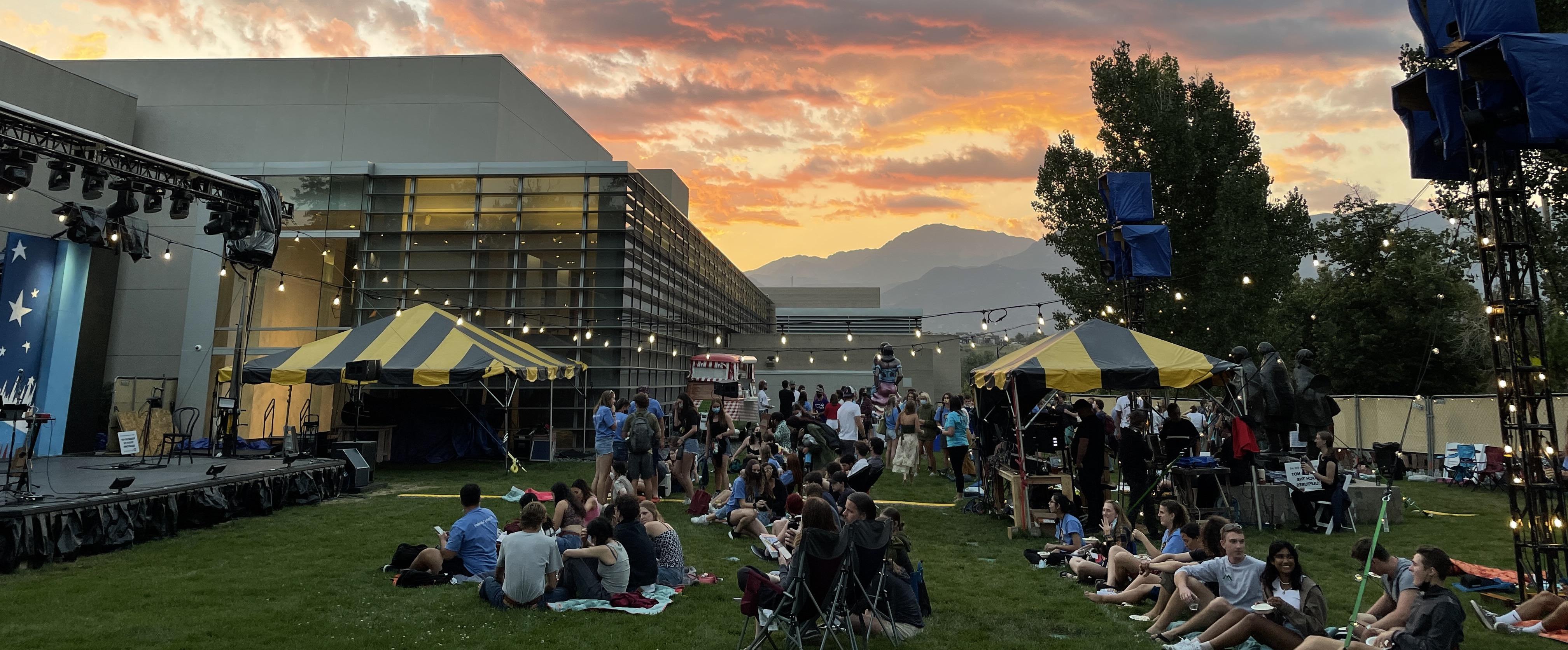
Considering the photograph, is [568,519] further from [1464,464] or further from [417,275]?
[1464,464]

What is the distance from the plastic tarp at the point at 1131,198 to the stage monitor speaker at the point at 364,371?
→ 13.8m

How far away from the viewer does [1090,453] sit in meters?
9.02

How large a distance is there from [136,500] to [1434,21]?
1312cm

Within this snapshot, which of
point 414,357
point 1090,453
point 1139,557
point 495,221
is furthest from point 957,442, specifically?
point 495,221

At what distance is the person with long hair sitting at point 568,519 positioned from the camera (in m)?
6.56

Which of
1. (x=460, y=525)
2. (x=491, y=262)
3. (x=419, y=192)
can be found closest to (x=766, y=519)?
(x=460, y=525)

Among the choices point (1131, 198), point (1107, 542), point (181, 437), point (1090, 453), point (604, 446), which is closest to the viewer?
point (1107, 542)

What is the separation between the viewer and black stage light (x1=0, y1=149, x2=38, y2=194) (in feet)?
29.5

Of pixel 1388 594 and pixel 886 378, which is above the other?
pixel 886 378

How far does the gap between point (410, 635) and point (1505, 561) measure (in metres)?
10.0

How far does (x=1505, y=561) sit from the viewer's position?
7.70m

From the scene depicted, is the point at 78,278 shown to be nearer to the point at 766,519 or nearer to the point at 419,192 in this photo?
the point at 419,192

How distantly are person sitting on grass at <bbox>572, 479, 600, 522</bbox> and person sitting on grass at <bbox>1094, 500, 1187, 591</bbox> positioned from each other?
4640 millimetres

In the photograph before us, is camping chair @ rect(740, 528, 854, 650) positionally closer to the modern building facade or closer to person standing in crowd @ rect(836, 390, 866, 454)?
person standing in crowd @ rect(836, 390, 866, 454)
